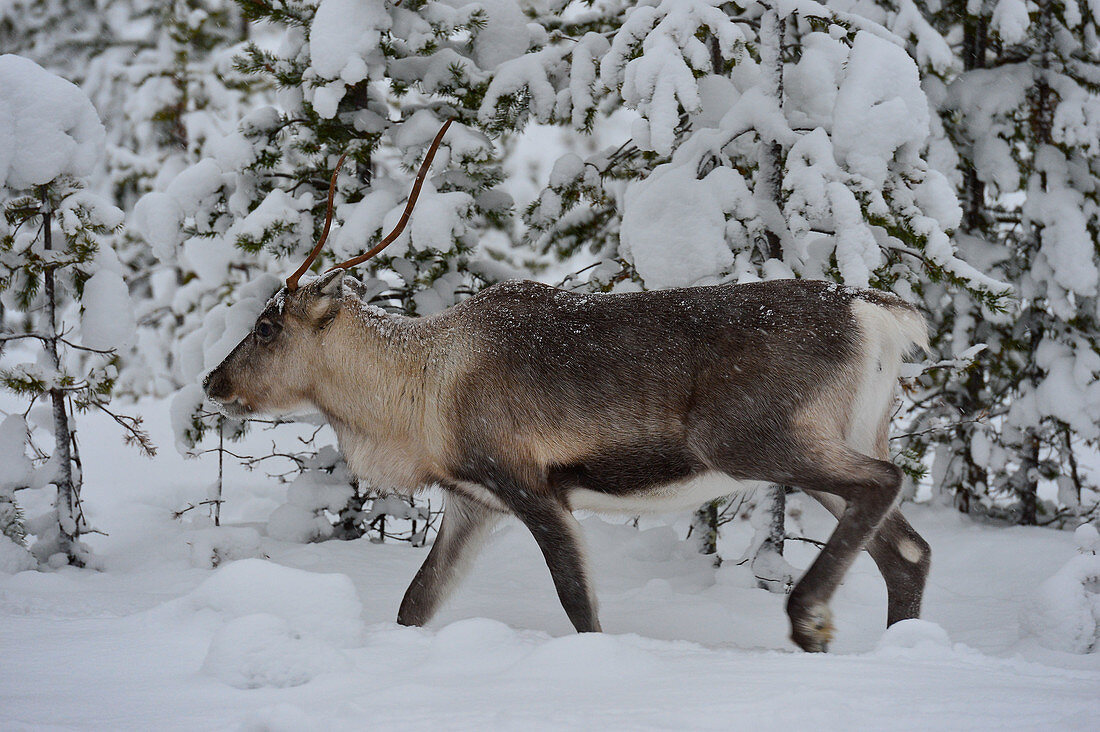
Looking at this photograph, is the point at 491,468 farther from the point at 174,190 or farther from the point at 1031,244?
the point at 1031,244

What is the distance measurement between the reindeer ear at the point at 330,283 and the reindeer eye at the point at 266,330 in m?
0.34

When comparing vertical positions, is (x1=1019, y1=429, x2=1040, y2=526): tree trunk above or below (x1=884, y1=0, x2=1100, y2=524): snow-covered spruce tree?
below

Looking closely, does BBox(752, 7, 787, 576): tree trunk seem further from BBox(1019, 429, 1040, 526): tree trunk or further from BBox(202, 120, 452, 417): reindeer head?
BBox(1019, 429, 1040, 526): tree trunk

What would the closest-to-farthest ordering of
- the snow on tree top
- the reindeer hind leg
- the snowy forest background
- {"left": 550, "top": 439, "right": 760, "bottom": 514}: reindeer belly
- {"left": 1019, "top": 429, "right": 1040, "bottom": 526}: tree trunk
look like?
the reindeer hind leg
{"left": 550, "top": 439, "right": 760, "bottom": 514}: reindeer belly
the snowy forest background
the snow on tree top
{"left": 1019, "top": 429, "right": 1040, "bottom": 526}: tree trunk

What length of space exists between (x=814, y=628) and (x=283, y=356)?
280 cm

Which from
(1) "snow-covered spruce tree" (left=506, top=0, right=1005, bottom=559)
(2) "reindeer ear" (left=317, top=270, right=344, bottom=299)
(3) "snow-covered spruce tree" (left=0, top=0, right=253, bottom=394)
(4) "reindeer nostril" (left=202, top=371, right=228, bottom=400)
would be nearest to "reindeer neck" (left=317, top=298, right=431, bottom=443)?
(2) "reindeer ear" (left=317, top=270, right=344, bottom=299)

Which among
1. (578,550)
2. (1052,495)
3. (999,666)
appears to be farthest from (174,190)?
(1052,495)

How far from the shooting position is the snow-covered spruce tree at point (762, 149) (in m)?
4.62

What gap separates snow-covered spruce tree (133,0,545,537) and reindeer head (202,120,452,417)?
3.13ft

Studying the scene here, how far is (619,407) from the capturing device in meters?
3.73

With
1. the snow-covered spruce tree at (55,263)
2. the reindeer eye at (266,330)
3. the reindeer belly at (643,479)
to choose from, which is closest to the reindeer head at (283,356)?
the reindeer eye at (266,330)

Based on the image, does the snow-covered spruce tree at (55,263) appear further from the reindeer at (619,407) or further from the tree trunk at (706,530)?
the tree trunk at (706,530)

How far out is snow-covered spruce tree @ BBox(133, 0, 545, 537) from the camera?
209 inches

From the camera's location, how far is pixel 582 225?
21.0 ft
